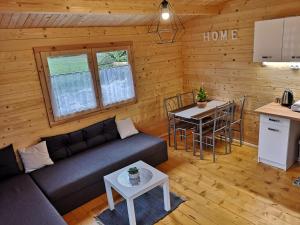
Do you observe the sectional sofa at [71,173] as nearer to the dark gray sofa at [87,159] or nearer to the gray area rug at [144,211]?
the dark gray sofa at [87,159]

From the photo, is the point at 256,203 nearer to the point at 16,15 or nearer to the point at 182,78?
the point at 182,78

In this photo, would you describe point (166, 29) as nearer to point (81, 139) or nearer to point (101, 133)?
point (101, 133)

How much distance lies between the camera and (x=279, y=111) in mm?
3229

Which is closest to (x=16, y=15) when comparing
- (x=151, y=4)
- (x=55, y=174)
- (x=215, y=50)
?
(x=151, y=4)

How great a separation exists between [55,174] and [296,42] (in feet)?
11.2

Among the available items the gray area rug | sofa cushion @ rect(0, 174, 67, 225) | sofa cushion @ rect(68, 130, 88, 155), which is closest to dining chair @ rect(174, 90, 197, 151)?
the gray area rug

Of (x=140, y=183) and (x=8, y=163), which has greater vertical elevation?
(x=8, y=163)

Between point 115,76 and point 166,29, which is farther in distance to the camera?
point 166,29

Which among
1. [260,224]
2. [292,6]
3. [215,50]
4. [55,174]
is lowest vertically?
[260,224]

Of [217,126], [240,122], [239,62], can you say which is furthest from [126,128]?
[239,62]

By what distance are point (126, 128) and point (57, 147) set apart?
1.09 m

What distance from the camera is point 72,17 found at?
9.97 feet

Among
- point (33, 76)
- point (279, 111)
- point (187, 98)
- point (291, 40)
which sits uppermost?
point (291, 40)

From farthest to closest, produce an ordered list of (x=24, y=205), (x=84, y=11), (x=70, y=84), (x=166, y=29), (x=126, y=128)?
(x=166, y=29), (x=126, y=128), (x=70, y=84), (x=84, y=11), (x=24, y=205)
